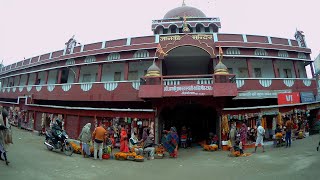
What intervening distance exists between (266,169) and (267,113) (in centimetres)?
725

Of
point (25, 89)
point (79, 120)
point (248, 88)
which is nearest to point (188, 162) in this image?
point (248, 88)

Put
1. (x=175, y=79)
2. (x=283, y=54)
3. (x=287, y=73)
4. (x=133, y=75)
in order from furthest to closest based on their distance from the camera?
(x=287, y=73)
(x=133, y=75)
(x=283, y=54)
(x=175, y=79)

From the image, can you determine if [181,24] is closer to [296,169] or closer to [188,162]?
[188,162]

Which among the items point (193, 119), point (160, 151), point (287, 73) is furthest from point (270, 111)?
point (160, 151)

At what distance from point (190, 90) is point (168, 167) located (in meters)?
4.75

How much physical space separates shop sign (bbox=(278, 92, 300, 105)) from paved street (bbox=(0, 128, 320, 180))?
4.92 m

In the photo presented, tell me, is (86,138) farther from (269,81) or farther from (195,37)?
(269,81)

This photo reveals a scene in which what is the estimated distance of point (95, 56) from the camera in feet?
58.2

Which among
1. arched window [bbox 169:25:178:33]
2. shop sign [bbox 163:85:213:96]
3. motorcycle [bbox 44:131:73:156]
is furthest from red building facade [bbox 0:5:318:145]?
motorcycle [bbox 44:131:73:156]

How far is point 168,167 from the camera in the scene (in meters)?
9.04

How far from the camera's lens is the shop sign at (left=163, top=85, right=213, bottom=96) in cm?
1242

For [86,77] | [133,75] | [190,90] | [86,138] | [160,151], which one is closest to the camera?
[86,138]

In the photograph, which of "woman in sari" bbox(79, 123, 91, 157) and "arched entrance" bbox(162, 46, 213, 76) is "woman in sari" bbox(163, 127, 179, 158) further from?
"arched entrance" bbox(162, 46, 213, 76)

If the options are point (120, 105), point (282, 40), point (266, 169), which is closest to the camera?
point (266, 169)
